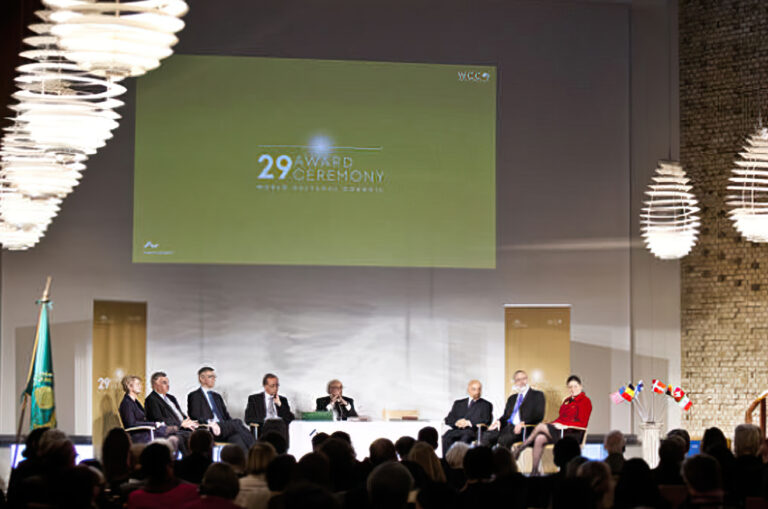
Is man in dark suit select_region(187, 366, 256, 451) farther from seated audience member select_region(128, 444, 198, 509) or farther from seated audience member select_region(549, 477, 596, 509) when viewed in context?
seated audience member select_region(549, 477, 596, 509)

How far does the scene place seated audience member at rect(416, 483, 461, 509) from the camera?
425 cm

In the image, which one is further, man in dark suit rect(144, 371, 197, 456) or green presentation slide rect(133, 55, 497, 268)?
green presentation slide rect(133, 55, 497, 268)

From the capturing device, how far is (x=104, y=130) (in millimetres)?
7383

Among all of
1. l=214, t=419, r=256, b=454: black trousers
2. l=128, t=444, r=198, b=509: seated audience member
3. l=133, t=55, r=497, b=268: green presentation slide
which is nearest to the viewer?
l=128, t=444, r=198, b=509: seated audience member

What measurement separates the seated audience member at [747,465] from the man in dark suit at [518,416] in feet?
15.1

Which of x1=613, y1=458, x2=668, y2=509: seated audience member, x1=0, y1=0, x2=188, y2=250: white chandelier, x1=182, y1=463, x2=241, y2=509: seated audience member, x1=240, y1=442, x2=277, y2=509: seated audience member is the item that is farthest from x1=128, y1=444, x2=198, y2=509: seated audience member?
x1=0, y1=0, x2=188, y2=250: white chandelier

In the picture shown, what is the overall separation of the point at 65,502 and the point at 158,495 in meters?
0.40

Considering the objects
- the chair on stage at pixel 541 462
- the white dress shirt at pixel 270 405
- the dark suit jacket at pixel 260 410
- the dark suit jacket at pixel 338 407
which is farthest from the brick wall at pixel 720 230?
the white dress shirt at pixel 270 405

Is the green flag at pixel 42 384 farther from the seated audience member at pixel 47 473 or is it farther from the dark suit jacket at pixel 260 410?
the seated audience member at pixel 47 473

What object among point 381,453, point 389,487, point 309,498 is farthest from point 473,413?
point 309,498

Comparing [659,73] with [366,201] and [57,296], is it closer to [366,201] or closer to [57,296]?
[366,201]

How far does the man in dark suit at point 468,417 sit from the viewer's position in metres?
10.5

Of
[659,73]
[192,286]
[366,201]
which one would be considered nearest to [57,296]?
[192,286]

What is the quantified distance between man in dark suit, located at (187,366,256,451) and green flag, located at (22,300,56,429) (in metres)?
1.87
